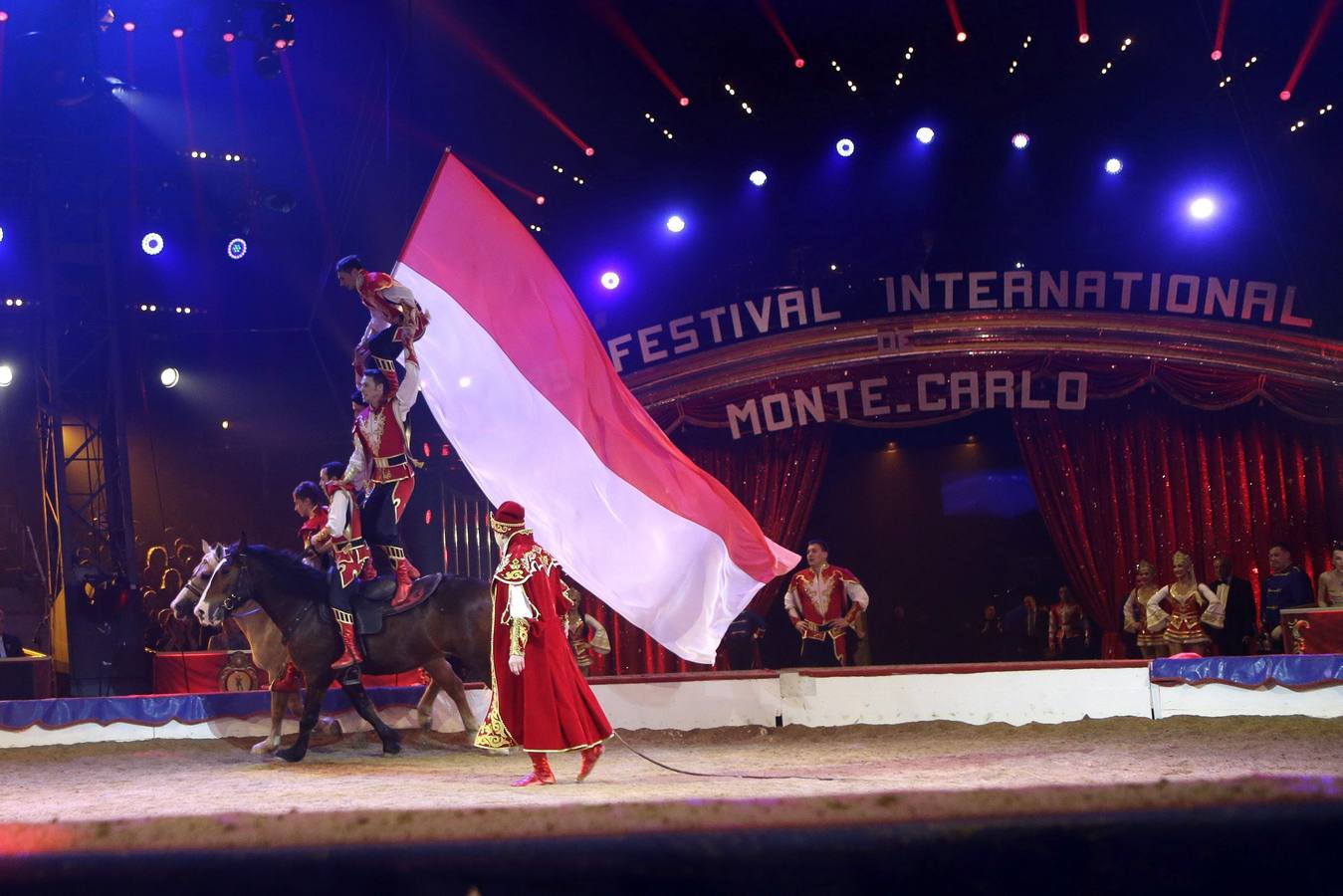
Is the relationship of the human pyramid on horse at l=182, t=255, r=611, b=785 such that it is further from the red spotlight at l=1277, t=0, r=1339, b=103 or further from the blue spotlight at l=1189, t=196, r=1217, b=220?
the red spotlight at l=1277, t=0, r=1339, b=103

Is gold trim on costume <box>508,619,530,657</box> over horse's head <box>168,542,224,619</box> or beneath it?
beneath

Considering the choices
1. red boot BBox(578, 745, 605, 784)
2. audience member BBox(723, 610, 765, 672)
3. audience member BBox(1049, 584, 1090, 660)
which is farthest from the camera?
audience member BBox(1049, 584, 1090, 660)

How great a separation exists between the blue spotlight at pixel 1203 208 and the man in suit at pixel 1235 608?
12.5 ft

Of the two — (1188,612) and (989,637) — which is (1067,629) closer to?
(989,637)

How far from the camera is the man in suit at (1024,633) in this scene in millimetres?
15312

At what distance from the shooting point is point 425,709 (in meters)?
10.3

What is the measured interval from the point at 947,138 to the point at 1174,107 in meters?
2.54

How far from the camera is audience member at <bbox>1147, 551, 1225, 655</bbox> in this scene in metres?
12.6

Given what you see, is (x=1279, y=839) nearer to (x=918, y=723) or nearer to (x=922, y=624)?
(x=918, y=723)

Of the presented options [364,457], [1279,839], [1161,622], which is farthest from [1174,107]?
[1279,839]

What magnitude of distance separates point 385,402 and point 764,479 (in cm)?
762

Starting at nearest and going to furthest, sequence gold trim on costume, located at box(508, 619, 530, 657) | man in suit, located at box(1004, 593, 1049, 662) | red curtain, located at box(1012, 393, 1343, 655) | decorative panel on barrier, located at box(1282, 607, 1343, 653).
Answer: gold trim on costume, located at box(508, 619, 530, 657)
decorative panel on barrier, located at box(1282, 607, 1343, 653)
red curtain, located at box(1012, 393, 1343, 655)
man in suit, located at box(1004, 593, 1049, 662)

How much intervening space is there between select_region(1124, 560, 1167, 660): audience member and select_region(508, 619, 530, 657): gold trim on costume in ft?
27.7

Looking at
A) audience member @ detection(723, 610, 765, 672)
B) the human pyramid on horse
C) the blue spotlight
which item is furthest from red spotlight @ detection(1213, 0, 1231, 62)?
the human pyramid on horse
